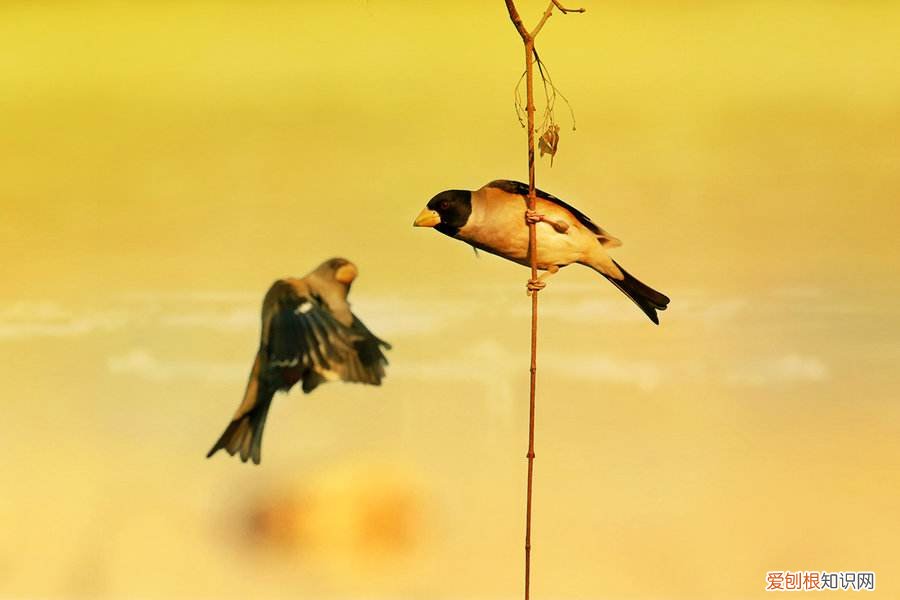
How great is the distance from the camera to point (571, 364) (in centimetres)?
190

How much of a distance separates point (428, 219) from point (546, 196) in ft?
0.76

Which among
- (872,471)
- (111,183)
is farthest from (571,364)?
(111,183)

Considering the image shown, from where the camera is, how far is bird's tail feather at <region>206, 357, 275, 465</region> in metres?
1.90

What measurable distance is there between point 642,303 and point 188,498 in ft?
3.12

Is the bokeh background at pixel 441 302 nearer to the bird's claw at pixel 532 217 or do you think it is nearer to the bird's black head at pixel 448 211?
the bird's black head at pixel 448 211

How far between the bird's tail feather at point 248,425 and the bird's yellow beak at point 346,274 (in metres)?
0.25

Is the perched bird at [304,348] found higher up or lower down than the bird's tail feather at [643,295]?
lower down

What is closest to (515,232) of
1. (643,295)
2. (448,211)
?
(448,211)

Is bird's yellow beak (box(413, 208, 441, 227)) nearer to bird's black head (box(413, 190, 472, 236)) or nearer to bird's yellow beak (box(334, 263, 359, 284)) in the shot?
bird's black head (box(413, 190, 472, 236))

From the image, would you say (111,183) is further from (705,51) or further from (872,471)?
(872,471)

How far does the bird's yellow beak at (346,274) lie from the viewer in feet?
6.32
